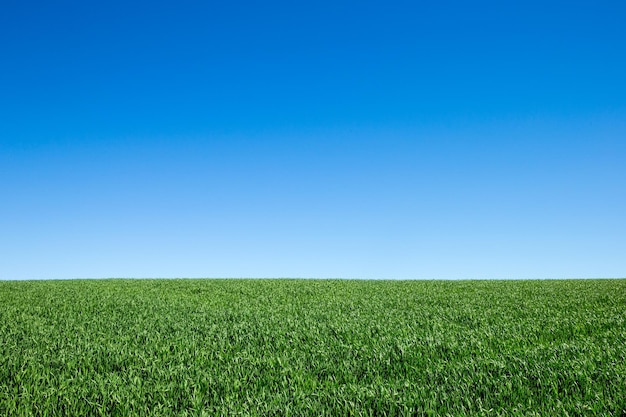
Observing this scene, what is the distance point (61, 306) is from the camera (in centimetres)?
1485

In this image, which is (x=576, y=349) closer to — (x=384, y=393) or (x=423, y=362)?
(x=423, y=362)

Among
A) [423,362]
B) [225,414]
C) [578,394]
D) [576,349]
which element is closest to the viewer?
[225,414]

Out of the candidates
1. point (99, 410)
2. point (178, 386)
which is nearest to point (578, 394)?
point (178, 386)

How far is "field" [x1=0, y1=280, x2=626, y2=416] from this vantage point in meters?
5.36

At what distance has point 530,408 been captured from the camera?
16.7 ft

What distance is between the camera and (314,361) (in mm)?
7172

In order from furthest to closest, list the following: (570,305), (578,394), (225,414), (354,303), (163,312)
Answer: (354,303) → (570,305) → (163,312) → (578,394) → (225,414)

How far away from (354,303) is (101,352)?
30.4ft

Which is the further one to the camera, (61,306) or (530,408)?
(61,306)

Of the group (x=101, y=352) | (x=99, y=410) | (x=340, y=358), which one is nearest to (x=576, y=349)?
(x=340, y=358)

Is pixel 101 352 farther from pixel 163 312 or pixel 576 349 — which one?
pixel 576 349

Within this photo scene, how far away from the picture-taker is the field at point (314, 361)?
211 inches

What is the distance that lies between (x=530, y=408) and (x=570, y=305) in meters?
11.2

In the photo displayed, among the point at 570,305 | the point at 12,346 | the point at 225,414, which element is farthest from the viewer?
the point at 570,305
